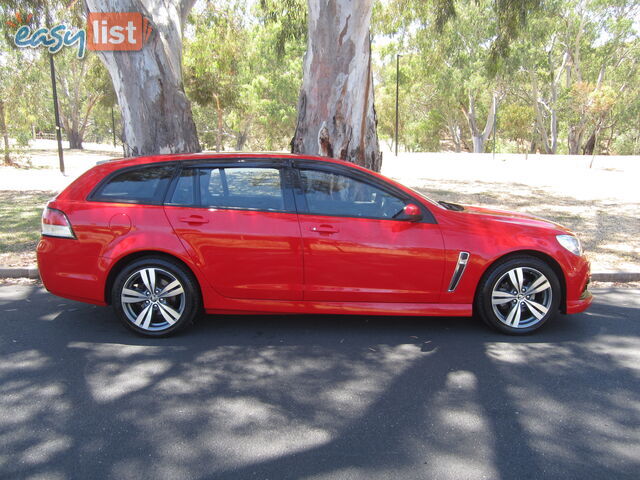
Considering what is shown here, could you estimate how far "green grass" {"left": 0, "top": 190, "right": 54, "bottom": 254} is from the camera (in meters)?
8.13

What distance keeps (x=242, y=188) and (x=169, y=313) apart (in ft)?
4.21

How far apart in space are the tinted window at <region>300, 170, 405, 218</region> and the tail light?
2.10 meters

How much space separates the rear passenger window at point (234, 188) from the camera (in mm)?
4738

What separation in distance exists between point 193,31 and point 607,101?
1839 cm

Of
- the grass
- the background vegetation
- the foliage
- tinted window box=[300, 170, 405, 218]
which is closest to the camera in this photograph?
tinted window box=[300, 170, 405, 218]

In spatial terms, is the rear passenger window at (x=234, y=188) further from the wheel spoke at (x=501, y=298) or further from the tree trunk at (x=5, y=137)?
the tree trunk at (x=5, y=137)

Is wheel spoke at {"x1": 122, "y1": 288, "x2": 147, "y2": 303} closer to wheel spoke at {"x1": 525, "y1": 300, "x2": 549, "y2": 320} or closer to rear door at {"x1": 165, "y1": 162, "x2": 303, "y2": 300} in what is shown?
rear door at {"x1": 165, "y1": 162, "x2": 303, "y2": 300}

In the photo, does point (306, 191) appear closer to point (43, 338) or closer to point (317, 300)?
point (317, 300)

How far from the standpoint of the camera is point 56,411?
349cm

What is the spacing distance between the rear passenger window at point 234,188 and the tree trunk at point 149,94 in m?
5.08

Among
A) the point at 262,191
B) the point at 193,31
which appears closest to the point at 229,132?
the point at 193,31

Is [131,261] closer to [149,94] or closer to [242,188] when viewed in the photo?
[242,188]

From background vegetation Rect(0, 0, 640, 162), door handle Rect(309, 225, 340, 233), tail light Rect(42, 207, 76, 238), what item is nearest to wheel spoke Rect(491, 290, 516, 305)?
door handle Rect(309, 225, 340, 233)

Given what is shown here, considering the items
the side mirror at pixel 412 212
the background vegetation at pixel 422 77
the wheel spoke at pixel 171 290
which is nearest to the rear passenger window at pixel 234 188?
the wheel spoke at pixel 171 290
